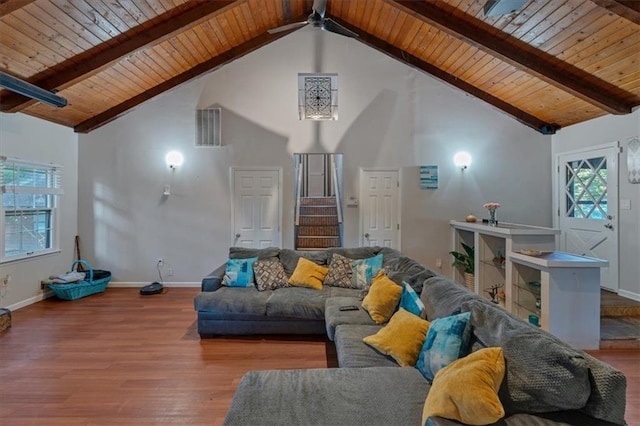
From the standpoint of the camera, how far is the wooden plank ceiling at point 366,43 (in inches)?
129

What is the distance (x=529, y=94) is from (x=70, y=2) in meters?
5.76

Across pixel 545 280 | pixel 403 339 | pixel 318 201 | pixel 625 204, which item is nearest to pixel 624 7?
pixel 545 280

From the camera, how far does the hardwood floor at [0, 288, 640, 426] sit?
2328mm

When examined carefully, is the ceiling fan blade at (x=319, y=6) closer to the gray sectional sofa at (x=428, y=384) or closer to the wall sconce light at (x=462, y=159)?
the gray sectional sofa at (x=428, y=384)

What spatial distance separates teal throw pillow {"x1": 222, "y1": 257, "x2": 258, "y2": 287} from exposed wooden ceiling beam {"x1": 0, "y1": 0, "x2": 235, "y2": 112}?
2.81 m

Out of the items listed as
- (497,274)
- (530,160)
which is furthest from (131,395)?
(530,160)

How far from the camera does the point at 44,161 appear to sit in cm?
490

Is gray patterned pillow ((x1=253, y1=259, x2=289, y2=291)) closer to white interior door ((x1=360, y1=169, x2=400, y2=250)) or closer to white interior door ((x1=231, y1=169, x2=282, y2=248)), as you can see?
white interior door ((x1=231, y1=169, x2=282, y2=248))

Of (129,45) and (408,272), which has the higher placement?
(129,45)

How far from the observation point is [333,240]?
6.53 meters

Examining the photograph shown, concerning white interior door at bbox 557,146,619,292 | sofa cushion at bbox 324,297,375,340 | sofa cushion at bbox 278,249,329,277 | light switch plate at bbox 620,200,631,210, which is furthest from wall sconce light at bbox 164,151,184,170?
light switch plate at bbox 620,200,631,210

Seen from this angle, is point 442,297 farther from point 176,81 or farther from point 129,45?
point 176,81

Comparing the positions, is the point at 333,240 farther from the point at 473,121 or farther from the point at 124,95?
the point at 124,95

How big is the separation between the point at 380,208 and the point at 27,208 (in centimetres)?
536
